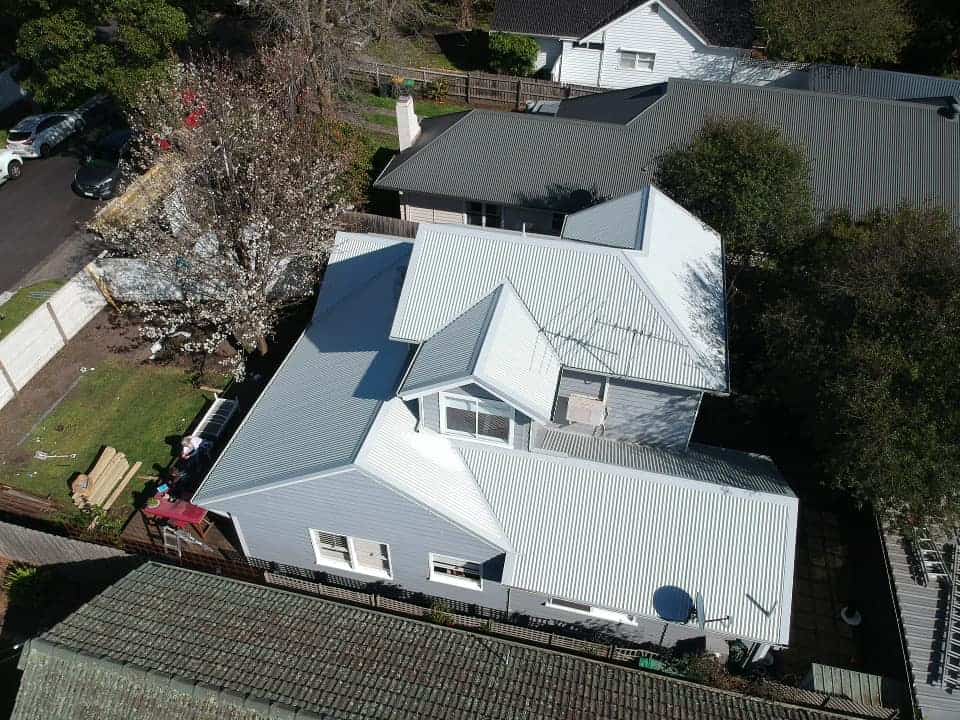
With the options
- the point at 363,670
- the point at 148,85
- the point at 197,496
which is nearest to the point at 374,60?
the point at 148,85

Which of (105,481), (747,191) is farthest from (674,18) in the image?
(105,481)

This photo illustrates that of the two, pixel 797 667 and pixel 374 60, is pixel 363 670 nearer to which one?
pixel 797 667

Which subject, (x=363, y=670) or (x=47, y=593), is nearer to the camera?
(x=363, y=670)

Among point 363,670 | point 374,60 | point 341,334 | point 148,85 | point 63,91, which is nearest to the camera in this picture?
point 363,670

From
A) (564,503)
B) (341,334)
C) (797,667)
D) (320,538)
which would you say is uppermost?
(341,334)

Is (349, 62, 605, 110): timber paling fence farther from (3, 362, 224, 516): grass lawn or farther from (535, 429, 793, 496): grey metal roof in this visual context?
(535, 429, 793, 496): grey metal roof

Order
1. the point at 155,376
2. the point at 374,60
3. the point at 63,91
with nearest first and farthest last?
the point at 155,376 → the point at 63,91 → the point at 374,60

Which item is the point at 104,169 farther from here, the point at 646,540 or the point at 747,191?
the point at 646,540
